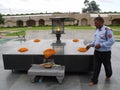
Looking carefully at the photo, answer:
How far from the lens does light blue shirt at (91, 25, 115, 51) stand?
3.27 meters

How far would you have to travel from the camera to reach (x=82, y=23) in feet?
101

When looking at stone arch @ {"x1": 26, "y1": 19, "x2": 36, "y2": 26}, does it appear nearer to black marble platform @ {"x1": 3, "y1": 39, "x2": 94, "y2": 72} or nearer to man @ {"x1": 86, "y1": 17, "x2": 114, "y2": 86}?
black marble platform @ {"x1": 3, "y1": 39, "x2": 94, "y2": 72}

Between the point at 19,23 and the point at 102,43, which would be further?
the point at 19,23

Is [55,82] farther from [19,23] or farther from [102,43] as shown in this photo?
[19,23]

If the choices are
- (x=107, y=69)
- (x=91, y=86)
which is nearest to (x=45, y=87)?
(x=91, y=86)

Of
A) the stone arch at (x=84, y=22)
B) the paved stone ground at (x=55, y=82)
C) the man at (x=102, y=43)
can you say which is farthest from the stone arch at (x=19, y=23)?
the man at (x=102, y=43)

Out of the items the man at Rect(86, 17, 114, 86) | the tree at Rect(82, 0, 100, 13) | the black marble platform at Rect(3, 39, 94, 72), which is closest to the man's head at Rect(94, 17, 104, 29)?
the man at Rect(86, 17, 114, 86)

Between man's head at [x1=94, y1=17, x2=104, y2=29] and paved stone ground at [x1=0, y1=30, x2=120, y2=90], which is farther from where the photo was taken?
paved stone ground at [x1=0, y1=30, x2=120, y2=90]

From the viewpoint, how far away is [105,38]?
131 inches

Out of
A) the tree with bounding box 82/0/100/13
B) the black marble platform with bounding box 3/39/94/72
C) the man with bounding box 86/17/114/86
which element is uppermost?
the tree with bounding box 82/0/100/13

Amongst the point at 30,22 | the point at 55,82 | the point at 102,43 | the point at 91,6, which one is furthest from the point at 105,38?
the point at 91,6

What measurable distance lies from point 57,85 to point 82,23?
27877 mm

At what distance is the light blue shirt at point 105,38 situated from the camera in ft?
10.7

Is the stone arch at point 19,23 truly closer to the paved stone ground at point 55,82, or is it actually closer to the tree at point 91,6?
the tree at point 91,6
